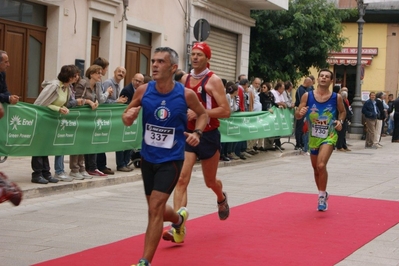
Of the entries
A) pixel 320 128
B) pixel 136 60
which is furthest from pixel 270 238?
pixel 136 60

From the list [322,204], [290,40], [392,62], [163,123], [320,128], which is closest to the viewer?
[163,123]

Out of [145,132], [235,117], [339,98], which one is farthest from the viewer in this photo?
[235,117]

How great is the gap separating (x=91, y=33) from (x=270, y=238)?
10818mm

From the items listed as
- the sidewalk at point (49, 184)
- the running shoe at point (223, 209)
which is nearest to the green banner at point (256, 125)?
the sidewalk at point (49, 184)

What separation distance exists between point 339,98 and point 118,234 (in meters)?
4.09

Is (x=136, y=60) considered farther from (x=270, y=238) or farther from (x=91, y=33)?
(x=270, y=238)

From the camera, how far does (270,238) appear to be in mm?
8578

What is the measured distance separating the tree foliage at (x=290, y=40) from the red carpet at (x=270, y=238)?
1983 cm

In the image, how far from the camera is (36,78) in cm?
1692

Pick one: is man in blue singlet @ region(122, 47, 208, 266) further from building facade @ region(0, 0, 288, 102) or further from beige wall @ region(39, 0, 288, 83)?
beige wall @ region(39, 0, 288, 83)

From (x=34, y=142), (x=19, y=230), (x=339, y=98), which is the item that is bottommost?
(x=19, y=230)

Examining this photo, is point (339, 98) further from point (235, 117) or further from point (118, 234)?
point (235, 117)

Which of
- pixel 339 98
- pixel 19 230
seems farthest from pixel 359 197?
pixel 19 230

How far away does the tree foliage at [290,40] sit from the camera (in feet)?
103
